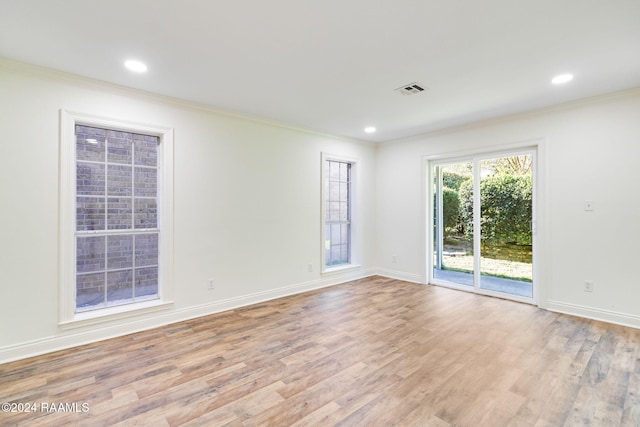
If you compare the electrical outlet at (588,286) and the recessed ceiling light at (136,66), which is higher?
the recessed ceiling light at (136,66)

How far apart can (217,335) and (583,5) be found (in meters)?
3.91

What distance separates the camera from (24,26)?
81.9 inches

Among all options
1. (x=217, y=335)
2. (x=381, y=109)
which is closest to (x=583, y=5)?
(x=381, y=109)

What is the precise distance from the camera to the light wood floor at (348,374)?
6.11ft

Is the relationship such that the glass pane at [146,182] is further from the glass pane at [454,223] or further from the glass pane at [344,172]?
the glass pane at [454,223]

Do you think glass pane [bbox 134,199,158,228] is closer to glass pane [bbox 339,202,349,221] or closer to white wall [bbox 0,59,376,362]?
white wall [bbox 0,59,376,362]

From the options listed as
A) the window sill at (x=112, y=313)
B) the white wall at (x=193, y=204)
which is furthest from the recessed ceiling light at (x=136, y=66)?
→ the window sill at (x=112, y=313)

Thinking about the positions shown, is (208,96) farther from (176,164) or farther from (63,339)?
(63,339)

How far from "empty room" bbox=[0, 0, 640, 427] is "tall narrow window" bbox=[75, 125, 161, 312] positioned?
2 centimetres

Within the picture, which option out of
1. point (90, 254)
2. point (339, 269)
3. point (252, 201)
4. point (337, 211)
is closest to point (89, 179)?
point (90, 254)

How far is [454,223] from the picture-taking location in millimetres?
4887

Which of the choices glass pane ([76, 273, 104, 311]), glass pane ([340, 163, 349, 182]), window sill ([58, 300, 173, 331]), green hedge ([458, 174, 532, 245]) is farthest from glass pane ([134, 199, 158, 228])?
green hedge ([458, 174, 532, 245])

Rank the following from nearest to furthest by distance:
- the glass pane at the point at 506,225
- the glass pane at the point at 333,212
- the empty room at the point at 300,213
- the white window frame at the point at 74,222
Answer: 1. the empty room at the point at 300,213
2. the white window frame at the point at 74,222
3. the glass pane at the point at 506,225
4. the glass pane at the point at 333,212

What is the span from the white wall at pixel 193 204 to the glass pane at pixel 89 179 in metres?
0.22
